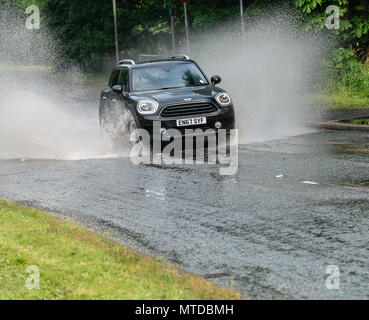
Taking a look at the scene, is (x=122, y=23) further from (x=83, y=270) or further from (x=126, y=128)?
→ (x=83, y=270)

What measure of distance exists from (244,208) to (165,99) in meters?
6.40

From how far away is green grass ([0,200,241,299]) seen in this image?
6012 mm

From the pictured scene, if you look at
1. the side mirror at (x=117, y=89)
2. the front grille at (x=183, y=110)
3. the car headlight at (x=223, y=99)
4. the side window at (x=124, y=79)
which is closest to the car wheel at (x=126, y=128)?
the side mirror at (x=117, y=89)

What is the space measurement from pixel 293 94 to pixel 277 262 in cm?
1934

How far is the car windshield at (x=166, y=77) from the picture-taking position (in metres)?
16.8

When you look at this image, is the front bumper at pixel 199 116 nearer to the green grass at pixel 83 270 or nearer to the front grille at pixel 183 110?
the front grille at pixel 183 110

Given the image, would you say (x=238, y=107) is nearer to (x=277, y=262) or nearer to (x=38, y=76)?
(x=277, y=262)

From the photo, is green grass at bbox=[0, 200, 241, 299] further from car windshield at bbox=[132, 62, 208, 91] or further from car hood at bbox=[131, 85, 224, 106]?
car windshield at bbox=[132, 62, 208, 91]

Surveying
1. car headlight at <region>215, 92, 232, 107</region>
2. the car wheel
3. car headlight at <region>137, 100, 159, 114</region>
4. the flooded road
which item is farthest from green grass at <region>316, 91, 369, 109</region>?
car headlight at <region>137, 100, 159, 114</region>

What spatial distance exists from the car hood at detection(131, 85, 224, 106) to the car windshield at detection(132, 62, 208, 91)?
0.40 metres

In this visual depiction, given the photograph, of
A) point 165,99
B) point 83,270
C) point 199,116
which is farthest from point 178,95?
point 83,270

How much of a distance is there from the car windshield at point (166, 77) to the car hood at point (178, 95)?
1.31ft

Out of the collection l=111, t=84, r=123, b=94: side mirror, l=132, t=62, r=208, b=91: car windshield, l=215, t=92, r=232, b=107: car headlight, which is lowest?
l=215, t=92, r=232, b=107: car headlight

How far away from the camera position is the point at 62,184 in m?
12.6
